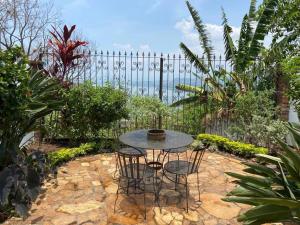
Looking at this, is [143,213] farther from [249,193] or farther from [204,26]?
[204,26]

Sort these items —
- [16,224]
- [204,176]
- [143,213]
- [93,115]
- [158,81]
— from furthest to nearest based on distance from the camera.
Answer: [158,81], [93,115], [204,176], [143,213], [16,224]

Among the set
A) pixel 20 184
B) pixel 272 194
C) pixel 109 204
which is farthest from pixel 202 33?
pixel 272 194

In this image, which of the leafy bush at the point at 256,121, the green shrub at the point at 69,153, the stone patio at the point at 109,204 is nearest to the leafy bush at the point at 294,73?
the leafy bush at the point at 256,121

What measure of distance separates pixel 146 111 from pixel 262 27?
15.2 ft

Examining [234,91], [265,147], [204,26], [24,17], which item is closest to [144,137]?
[265,147]

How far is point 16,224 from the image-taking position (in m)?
3.54

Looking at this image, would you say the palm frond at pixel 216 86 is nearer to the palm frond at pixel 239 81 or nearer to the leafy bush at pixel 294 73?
the palm frond at pixel 239 81

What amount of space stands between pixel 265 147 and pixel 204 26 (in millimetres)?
4850

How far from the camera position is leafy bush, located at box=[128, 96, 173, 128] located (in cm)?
761

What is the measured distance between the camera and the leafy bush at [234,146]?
6.43 metres

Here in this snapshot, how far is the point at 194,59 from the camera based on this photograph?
31.9ft

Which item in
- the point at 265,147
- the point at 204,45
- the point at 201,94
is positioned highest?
the point at 204,45

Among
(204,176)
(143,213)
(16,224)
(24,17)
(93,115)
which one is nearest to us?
(16,224)

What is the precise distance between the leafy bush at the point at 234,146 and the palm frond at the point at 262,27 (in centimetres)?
357
